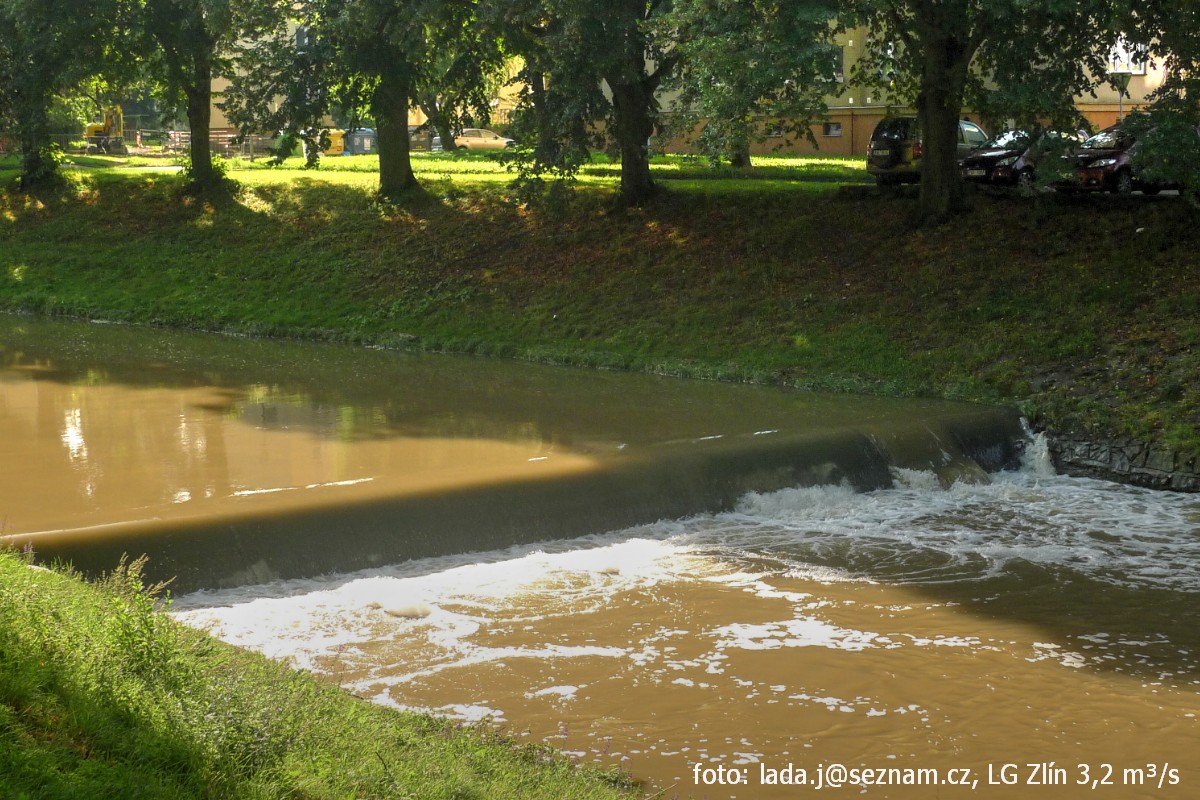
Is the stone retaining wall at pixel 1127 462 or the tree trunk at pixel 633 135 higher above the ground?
the tree trunk at pixel 633 135

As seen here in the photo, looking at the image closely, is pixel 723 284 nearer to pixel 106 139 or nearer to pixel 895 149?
pixel 895 149

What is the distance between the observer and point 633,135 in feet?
78.3

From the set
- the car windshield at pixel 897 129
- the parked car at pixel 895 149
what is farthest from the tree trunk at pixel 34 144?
the car windshield at pixel 897 129

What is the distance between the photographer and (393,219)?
26953 millimetres

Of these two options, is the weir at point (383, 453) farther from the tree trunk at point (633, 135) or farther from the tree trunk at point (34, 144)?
the tree trunk at point (34, 144)

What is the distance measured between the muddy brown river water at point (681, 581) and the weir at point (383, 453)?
5cm

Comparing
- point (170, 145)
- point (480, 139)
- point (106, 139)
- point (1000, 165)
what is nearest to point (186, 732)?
point (1000, 165)

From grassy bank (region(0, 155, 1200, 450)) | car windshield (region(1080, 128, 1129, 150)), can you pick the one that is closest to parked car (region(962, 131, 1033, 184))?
car windshield (region(1080, 128, 1129, 150))

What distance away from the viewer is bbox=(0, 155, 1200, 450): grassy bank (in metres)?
17.5

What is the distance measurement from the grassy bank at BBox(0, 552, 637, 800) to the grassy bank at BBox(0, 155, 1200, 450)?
10.9 metres

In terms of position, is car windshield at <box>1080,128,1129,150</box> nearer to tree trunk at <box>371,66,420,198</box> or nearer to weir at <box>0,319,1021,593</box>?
weir at <box>0,319,1021,593</box>

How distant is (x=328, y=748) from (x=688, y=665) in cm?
334

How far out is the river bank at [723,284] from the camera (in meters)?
17.0

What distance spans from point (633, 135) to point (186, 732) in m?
19.4
